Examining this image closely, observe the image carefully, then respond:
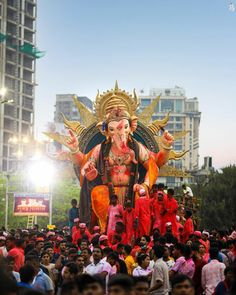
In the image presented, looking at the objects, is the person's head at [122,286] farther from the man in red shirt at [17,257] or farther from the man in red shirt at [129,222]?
the man in red shirt at [129,222]

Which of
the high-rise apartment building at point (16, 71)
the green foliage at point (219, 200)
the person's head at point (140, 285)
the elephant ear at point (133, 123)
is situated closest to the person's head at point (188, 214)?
the elephant ear at point (133, 123)

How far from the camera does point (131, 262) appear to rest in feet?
53.4

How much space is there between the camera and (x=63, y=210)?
75.6 meters

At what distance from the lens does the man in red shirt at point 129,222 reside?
24.5m

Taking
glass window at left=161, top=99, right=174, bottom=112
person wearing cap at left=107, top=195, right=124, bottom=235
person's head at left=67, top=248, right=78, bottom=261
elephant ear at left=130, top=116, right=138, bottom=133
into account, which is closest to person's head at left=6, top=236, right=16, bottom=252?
person's head at left=67, top=248, right=78, bottom=261

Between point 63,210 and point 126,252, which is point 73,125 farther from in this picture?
point 63,210

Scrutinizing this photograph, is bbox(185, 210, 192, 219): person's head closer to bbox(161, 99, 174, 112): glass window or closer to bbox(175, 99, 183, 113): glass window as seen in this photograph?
bbox(161, 99, 174, 112): glass window

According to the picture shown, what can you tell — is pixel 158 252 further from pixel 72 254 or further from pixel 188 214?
pixel 188 214

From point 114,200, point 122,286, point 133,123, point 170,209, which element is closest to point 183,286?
point 122,286

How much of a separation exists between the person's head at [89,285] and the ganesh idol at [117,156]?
18567 millimetres

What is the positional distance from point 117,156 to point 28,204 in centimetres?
1849

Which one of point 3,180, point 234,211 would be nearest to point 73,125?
point 234,211

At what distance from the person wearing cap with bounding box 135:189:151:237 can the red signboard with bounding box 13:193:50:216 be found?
20.6 metres

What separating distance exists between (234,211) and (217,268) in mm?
48645
